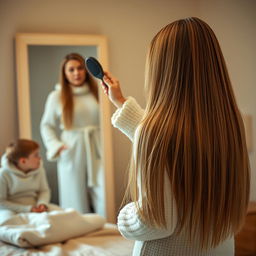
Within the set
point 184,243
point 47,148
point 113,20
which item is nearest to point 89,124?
point 47,148

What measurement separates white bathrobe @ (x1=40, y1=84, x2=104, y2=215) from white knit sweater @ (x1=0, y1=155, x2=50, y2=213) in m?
0.36

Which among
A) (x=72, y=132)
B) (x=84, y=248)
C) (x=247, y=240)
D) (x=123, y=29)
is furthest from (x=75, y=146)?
(x=247, y=240)

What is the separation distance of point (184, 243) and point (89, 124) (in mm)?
1833

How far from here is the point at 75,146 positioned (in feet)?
9.05

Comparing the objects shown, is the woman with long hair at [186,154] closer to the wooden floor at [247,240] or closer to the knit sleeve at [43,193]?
the wooden floor at [247,240]

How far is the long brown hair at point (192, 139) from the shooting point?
3.09 ft

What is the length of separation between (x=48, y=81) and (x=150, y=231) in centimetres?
195

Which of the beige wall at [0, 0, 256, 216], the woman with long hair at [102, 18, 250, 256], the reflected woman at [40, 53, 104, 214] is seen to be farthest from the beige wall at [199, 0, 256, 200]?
the woman with long hair at [102, 18, 250, 256]

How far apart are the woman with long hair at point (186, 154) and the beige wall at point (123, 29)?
1.54 metres

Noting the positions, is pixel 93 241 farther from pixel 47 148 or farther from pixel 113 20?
pixel 113 20

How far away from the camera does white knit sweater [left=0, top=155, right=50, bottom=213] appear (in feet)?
7.28

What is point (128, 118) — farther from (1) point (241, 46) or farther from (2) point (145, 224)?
(1) point (241, 46)

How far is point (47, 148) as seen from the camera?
2.76 m

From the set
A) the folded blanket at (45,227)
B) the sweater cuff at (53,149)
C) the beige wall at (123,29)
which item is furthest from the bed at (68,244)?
the beige wall at (123,29)
